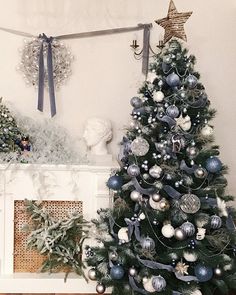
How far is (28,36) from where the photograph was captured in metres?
2.81

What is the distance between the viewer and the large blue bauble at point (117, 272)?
2074mm

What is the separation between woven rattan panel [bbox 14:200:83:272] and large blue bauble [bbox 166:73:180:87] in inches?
37.8

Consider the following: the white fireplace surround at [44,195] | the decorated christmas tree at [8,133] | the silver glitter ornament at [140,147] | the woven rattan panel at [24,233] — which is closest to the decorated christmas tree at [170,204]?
the silver glitter ornament at [140,147]

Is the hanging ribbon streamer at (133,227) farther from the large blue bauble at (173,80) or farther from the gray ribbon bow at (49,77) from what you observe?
the gray ribbon bow at (49,77)

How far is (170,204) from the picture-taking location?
206 cm

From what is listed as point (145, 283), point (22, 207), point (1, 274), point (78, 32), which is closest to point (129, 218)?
→ point (145, 283)

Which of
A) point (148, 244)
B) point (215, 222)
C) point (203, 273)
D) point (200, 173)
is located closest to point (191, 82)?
point (200, 173)

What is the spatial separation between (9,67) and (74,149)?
756mm

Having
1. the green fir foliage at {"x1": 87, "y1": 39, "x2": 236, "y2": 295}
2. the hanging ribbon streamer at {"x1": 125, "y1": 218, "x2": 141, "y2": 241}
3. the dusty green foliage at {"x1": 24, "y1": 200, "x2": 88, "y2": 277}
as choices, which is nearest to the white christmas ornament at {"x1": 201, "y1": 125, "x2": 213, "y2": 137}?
the green fir foliage at {"x1": 87, "y1": 39, "x2": 236, "y2": 295}

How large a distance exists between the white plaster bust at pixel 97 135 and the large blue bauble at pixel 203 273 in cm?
101

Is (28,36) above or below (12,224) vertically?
above

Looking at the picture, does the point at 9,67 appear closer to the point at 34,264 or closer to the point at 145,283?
the point at 34,264

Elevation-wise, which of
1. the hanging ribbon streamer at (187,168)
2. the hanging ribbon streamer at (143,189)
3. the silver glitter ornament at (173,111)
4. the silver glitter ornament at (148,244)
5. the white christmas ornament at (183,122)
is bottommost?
the silver glitter ornament at (148,244)

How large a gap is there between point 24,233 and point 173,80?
1351 millimetres
